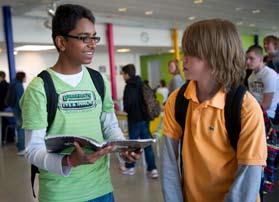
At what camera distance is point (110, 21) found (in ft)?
37.7

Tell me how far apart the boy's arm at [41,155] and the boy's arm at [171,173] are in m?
0.38

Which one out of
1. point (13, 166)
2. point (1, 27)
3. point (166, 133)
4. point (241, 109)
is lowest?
point (13, 166)

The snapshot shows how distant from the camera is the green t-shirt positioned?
136cm

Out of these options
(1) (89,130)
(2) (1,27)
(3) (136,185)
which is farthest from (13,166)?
(1) (89,130)

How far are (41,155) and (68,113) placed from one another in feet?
0.67

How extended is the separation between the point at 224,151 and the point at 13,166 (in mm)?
5428

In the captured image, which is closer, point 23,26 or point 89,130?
point 89,130

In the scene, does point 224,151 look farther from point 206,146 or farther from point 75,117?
point 75,117

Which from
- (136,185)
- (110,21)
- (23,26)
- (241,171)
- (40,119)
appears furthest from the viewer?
(110,21)

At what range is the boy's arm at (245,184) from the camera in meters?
1.20

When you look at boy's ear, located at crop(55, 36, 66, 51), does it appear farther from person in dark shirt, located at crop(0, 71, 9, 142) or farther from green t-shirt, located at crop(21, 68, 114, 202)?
person in dark shirt, located at crop(0, 71, 9, 142)

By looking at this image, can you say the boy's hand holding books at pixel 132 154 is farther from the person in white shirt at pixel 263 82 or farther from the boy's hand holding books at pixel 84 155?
the person in white shirt at pixel 263 82

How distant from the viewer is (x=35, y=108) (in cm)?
134

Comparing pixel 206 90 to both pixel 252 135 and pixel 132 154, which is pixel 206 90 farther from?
pixel 132 154
